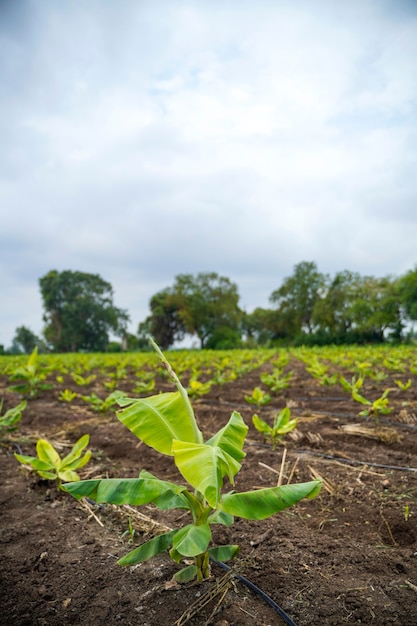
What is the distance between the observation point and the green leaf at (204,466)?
1220mm

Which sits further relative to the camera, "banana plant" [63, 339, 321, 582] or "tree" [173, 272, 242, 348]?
"tree" [173, 272, 242, 348]

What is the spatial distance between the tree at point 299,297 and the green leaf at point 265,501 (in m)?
54.0

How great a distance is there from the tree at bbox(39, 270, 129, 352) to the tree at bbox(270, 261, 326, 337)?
877 inches

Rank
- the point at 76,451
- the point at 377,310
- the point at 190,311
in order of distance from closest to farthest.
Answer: the point at 76,451, the point at 377,310, the point at 190,311

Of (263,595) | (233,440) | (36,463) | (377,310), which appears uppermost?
(377,310)

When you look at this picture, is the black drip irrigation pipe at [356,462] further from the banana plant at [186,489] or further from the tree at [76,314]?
the tree at [76,314]

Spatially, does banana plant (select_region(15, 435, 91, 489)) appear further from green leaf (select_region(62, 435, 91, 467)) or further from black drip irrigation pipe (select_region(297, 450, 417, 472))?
black drip irrigation pipe (select_region(297, 450, 417, 472))

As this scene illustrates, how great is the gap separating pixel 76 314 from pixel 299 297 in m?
29.1

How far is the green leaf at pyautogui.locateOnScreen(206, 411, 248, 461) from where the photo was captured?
64.2 inches

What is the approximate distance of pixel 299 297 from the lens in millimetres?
56812

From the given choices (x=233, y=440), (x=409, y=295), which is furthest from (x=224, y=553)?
(x=409, y=295)

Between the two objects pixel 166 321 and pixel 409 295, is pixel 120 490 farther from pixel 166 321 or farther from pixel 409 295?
pixel 166 321

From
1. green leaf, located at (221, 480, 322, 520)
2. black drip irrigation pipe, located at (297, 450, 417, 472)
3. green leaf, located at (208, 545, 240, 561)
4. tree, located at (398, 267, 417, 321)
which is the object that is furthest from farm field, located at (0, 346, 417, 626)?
tree, located at (398, 267, 417, 321)

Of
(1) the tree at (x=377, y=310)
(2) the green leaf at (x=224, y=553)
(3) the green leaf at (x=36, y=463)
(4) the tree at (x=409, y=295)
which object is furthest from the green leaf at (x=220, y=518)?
(1) the tree at (x=377, y=310)
